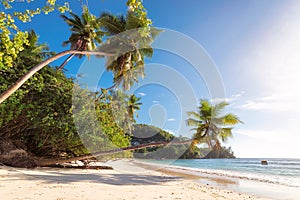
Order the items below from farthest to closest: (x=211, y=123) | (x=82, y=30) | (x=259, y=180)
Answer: (x=82, y=30), (x=259, y=180), (x=211, y=123)

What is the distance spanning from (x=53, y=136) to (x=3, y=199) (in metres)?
5.94

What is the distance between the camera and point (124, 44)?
15.5 meters

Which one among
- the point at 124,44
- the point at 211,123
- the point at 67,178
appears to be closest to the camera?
the point at 67,178

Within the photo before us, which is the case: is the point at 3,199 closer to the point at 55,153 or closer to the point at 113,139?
the point at 55,153

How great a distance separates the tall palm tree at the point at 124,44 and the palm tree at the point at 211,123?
19.1ft

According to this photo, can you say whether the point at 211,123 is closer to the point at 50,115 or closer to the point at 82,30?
the point at 50,115

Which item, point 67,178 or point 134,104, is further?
point 134,104

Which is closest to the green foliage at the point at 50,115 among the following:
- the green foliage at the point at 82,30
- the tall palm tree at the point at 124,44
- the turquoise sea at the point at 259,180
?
the tall palm tree at the point at 124,44

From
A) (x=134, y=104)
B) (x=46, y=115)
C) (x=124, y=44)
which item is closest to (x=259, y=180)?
(x=124, y=44)

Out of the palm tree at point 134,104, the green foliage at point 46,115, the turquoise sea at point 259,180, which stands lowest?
the turquoise sea at point 259,180

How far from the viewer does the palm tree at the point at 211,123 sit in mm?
13188

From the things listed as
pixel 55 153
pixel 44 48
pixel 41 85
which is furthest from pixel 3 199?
pixel 44 48

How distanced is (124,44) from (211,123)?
8.29 metres

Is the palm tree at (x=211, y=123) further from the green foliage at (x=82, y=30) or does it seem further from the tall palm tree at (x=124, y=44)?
the green foliage at (x=82, y=30)
